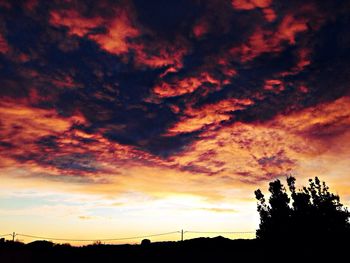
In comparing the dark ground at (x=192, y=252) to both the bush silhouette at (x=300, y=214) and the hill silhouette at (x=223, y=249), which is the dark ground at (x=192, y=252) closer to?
the hill silhouette at (x=223, y=249)

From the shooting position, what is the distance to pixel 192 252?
18969 millimetres

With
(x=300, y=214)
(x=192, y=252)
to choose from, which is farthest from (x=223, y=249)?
(x=300, y=214)

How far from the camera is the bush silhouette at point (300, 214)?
1270 inches

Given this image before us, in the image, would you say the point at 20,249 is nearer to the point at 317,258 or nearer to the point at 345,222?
the point at 317,258

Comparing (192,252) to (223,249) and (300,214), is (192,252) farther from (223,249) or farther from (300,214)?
(300,214)

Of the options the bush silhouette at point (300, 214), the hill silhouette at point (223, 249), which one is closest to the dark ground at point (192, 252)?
the hill silhouette at point (223, 249)

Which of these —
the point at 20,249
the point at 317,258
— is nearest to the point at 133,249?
the point at 20,249

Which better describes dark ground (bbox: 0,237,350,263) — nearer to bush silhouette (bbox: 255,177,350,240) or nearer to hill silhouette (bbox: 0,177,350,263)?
hill silhouette (bbox: 0,177,350,263)

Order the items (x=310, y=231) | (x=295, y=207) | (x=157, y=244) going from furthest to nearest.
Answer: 1. (x=295, y=207)
2. (x=310, y=231)
3. (x=157, y=244)

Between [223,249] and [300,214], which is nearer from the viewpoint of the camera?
[223,249]

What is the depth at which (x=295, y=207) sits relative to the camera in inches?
1378

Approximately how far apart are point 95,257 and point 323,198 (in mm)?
24014

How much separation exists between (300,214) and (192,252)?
18.5m

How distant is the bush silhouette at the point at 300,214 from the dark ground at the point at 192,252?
46.6 ft
